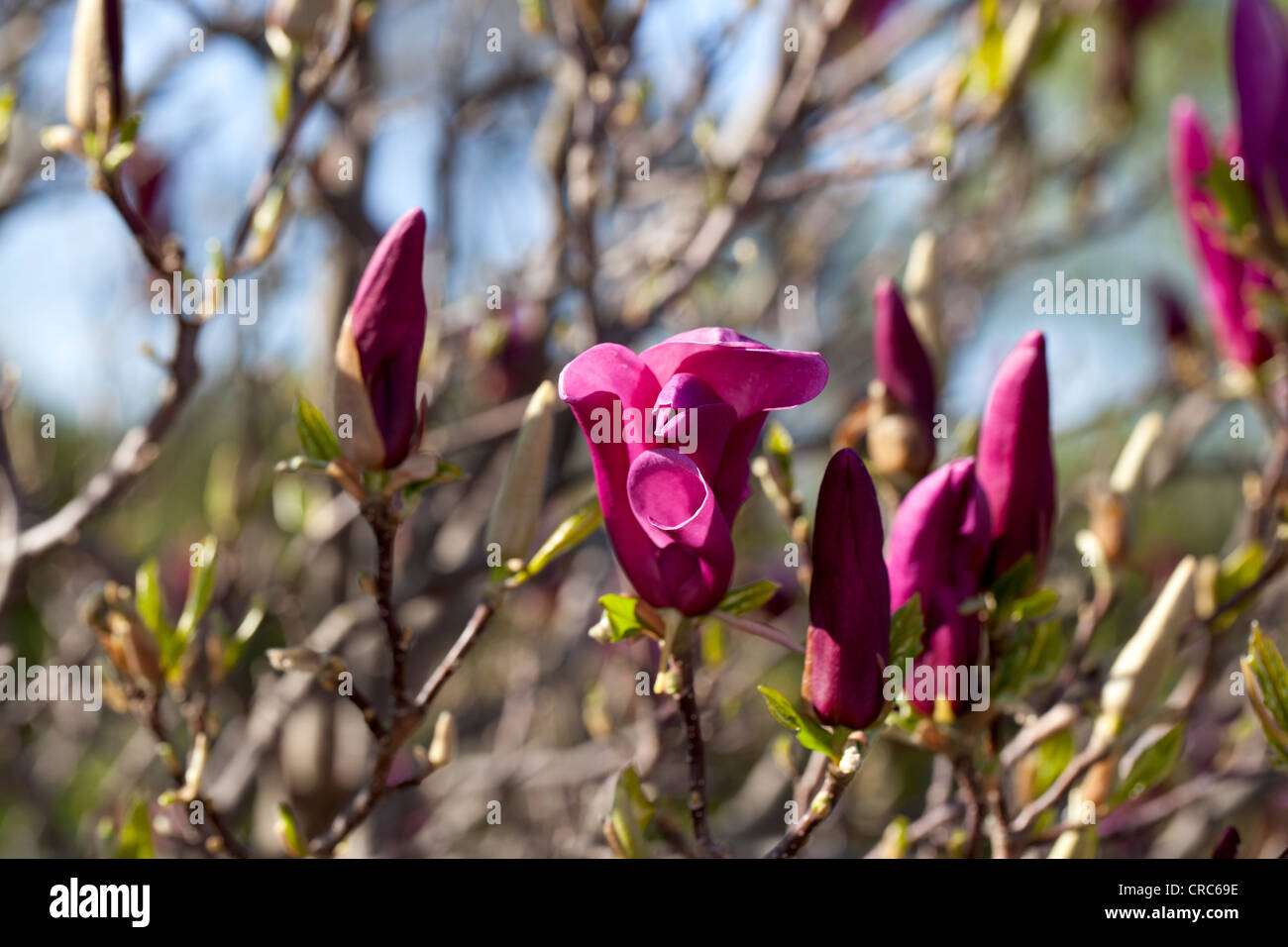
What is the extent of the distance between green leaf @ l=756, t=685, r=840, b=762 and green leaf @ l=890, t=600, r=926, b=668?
0.09 metres

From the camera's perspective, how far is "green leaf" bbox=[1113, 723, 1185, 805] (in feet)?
3.42

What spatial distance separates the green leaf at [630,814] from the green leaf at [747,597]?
0.19 meters

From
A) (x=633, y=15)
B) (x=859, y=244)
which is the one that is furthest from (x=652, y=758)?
(x=859, y=244)

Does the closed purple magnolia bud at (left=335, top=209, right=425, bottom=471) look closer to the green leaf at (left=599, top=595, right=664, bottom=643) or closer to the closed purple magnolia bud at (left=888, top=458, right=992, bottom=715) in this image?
the green leaf at (left=599, top=595, right=664, bottom=643)

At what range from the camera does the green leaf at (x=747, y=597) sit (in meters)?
0.86

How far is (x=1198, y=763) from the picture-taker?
223 cm

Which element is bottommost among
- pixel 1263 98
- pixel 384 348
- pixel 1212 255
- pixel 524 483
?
pixel 524 483

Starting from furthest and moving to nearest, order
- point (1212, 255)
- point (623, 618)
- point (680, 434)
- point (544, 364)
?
point (544, 364), point (1212, 255), point (623, 618), point (680, 434)

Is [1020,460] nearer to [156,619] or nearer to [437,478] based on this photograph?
[437,478]

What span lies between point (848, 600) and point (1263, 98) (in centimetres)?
89

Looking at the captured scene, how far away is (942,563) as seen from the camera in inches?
35.5

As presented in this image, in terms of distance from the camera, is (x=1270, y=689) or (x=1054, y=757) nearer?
(x=1270, y=689)

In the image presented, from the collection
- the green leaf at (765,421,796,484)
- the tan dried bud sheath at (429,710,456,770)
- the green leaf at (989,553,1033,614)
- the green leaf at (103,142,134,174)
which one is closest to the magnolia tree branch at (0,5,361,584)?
the green leaf at (103,142,134,174)

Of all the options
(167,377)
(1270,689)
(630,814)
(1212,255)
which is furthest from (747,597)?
(1212,255)
